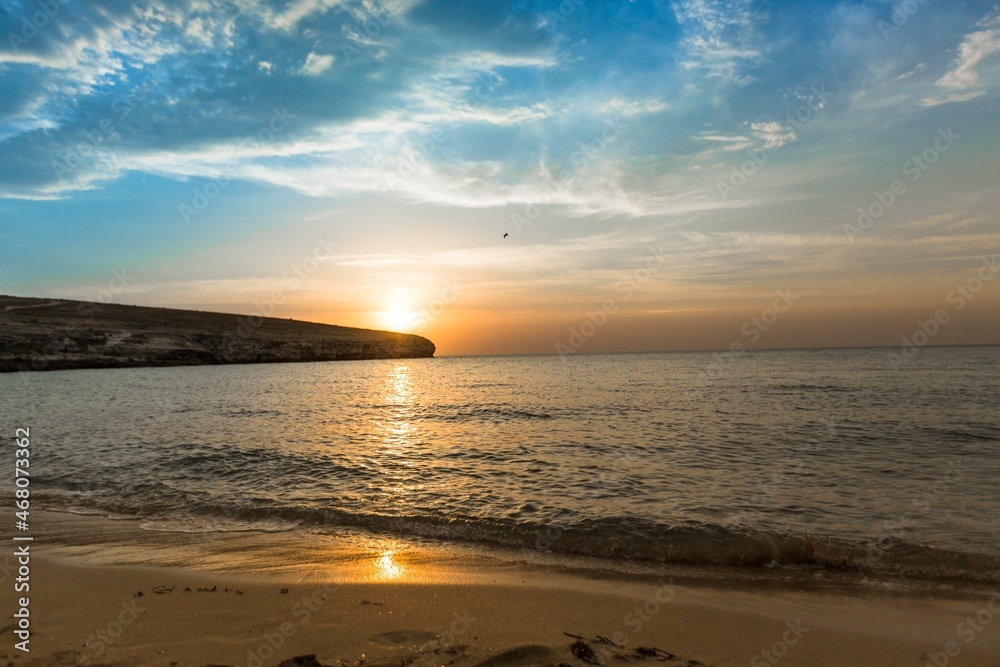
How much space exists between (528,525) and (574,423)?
1560 cm

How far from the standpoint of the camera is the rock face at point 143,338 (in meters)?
86.8

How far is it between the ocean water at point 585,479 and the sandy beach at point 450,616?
56.7 inches

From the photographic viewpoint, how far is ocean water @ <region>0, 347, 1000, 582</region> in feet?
30.6

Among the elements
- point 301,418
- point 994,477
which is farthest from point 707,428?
point 301,418

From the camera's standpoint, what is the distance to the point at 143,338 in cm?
10212

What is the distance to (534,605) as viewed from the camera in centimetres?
655

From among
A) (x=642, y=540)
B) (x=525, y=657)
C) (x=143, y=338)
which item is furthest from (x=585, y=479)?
(x=143, y=338)

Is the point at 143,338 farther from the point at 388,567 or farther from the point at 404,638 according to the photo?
the point at 404,638

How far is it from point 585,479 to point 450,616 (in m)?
8.06

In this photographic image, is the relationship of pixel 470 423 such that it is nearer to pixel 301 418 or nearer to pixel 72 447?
pixel 301 418

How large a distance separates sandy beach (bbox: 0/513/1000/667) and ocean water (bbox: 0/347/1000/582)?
4.73 ft

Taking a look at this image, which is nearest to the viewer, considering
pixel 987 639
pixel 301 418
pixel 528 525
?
pixel 987 639

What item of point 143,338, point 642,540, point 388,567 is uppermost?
point 143,338

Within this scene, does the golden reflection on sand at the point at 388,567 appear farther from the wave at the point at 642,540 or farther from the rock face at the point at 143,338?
the rock face at the point at 143,338
